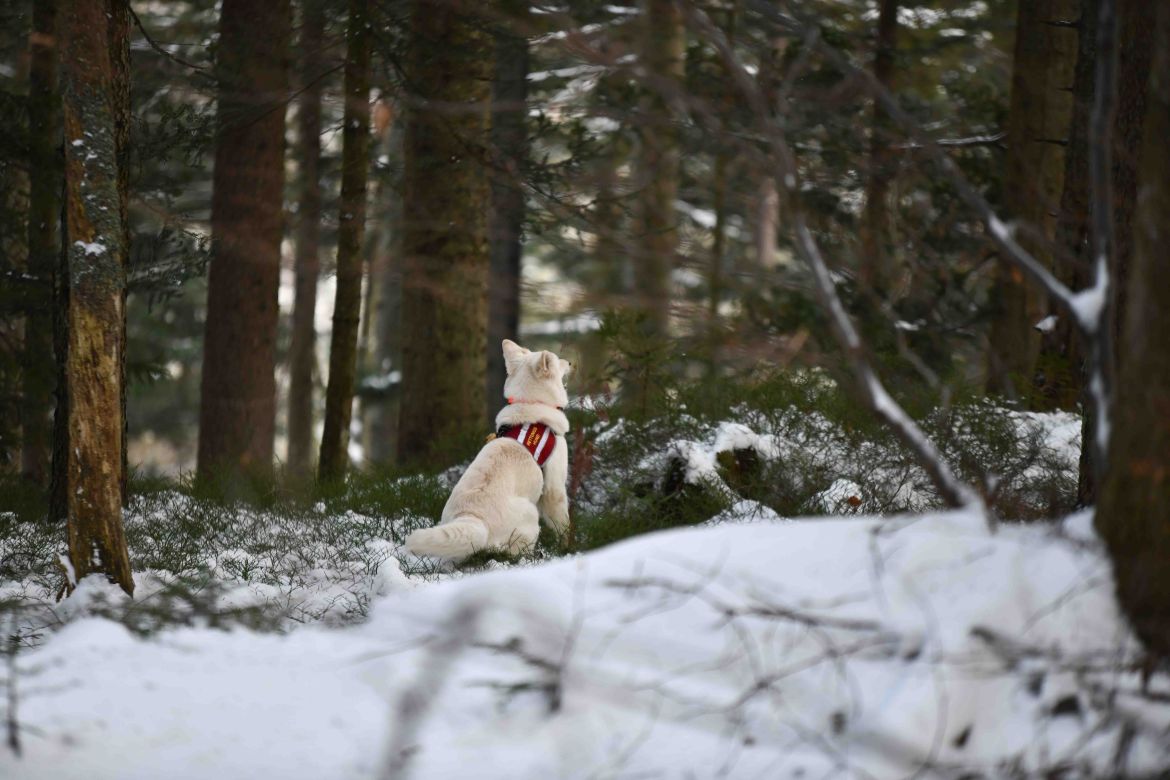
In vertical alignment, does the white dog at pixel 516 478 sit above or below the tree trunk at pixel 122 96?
below

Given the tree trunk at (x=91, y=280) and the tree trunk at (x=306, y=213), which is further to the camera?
the tree trunk at (x=306, y=213)

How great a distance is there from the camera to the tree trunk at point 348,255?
9.67 metres

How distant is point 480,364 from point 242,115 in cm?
357

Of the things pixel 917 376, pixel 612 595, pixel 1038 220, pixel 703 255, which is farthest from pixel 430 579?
pixel 1038 220

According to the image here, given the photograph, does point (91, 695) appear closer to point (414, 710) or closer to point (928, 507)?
point (414, 710)

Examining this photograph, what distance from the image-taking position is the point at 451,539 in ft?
21.7

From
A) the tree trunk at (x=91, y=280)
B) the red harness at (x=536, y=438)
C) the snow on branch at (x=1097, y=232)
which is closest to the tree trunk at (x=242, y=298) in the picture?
the red harness at (x=536, y=438)

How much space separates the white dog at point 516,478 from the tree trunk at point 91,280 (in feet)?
6.02

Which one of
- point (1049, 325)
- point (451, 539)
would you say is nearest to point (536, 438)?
point (451, 539)

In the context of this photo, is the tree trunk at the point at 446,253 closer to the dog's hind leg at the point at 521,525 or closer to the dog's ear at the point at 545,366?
the dog's ear at the point at 545,366

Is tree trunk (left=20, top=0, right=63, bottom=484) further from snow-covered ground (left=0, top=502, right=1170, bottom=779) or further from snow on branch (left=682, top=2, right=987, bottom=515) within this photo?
snow on branch (left=682, top=2, right=987, bottom=515)

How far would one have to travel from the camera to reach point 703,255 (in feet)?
11.3

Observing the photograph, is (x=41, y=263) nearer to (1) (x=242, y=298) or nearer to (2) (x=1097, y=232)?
(1) (x=242, y=298)

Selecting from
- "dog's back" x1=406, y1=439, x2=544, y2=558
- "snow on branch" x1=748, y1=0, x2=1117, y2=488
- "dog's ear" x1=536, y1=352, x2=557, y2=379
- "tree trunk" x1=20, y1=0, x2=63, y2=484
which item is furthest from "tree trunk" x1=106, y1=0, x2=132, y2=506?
"snow on branch" x1=748, y1=0, x2=1117, y2=488
